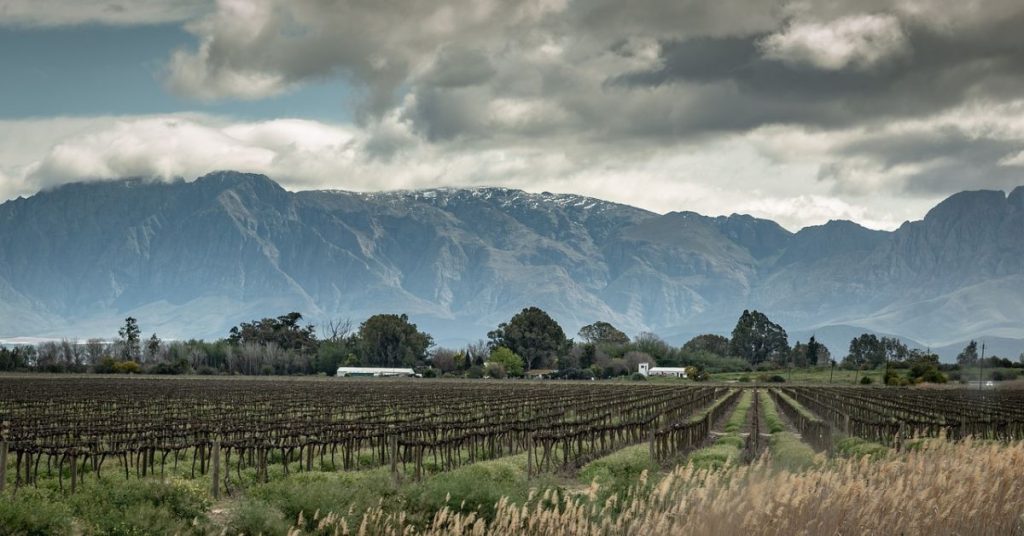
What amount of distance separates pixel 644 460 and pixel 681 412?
3225cm

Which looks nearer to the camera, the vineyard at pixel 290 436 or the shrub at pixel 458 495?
the shrub at pixel 458 495

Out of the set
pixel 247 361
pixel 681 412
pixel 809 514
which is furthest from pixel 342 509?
pixel 247 361

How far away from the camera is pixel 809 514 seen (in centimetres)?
1602

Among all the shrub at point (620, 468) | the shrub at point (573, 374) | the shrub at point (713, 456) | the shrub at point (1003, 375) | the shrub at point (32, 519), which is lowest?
the shrub at point (620, 468)

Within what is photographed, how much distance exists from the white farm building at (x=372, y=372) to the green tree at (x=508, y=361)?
14412mm

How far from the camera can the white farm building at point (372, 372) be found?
188 meters

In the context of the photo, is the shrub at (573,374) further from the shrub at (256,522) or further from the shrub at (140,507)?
the shrub at (256,522)

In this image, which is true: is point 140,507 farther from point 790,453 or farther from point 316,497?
point 790,453

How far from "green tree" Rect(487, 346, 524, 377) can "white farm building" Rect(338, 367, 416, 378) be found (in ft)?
47.3

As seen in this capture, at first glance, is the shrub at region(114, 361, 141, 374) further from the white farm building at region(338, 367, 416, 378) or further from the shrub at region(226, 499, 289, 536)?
the shrub at region(226, 499, 289, 536)

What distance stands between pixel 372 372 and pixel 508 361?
24.4 metres

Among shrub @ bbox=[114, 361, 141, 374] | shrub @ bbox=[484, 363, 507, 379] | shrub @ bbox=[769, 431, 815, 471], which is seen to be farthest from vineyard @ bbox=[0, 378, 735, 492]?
shrub @ bbox=[484, 363, 507, 379]

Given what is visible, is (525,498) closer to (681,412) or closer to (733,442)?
(733,442)

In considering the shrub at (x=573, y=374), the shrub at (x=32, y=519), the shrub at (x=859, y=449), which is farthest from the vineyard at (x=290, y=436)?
the shrub at (x=573, y=374)
